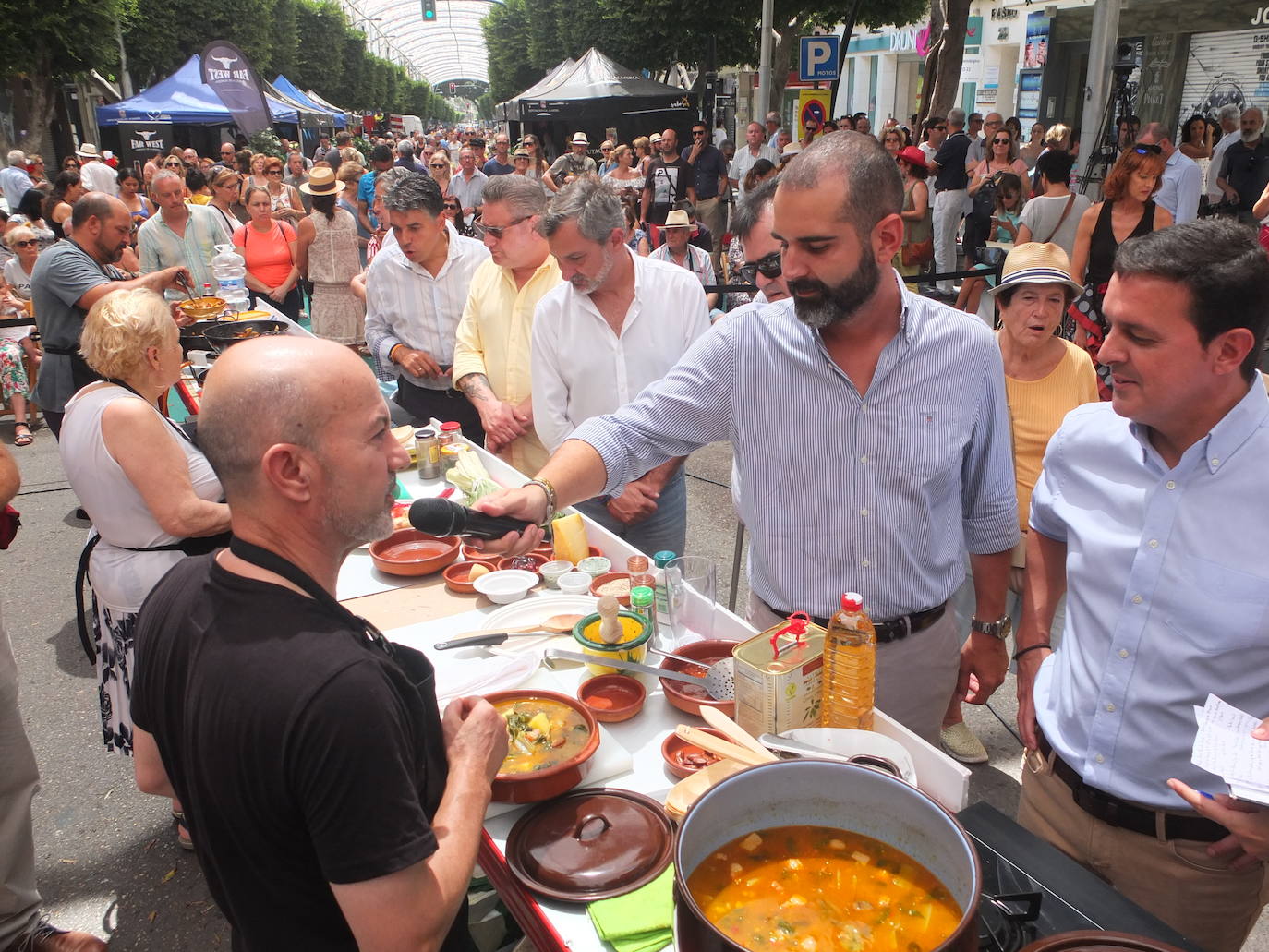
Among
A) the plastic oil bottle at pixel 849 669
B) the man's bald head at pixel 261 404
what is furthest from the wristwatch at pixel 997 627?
the man's bald head at pixel 261 404

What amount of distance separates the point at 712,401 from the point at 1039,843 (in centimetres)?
138

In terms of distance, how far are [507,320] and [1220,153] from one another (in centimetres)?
1253

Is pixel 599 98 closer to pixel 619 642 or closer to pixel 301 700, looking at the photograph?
pixel 619 642

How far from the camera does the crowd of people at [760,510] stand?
1425mm

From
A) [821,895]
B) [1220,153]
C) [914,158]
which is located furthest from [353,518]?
[1220,153]

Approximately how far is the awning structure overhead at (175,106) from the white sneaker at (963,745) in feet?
88.2

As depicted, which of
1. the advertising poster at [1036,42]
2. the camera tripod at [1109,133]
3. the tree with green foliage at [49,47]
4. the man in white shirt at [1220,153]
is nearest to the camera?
the camera tripod at [1109,133]

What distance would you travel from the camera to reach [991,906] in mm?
1428

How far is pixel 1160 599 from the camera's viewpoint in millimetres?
1834

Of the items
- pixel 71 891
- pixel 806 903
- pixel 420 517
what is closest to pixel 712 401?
pixel 420 517

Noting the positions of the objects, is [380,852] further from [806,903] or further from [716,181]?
[716,181]

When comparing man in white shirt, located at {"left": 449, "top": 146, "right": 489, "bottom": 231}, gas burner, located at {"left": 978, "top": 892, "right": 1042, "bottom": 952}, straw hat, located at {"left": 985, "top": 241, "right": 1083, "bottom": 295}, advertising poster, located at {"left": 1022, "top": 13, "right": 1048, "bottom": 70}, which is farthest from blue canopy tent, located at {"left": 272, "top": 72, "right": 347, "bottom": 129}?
gas burner, located at {"left": 978, "top": 892, "right": 1042, "bottom": 952}

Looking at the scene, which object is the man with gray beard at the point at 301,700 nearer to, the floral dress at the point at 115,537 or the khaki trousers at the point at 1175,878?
the khaki trousers at the point at 1175,878

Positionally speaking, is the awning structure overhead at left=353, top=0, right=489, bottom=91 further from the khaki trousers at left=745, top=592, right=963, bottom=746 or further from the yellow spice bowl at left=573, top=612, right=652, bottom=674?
the khaki trousers at left=745, top=592, right=963, bottom=746
